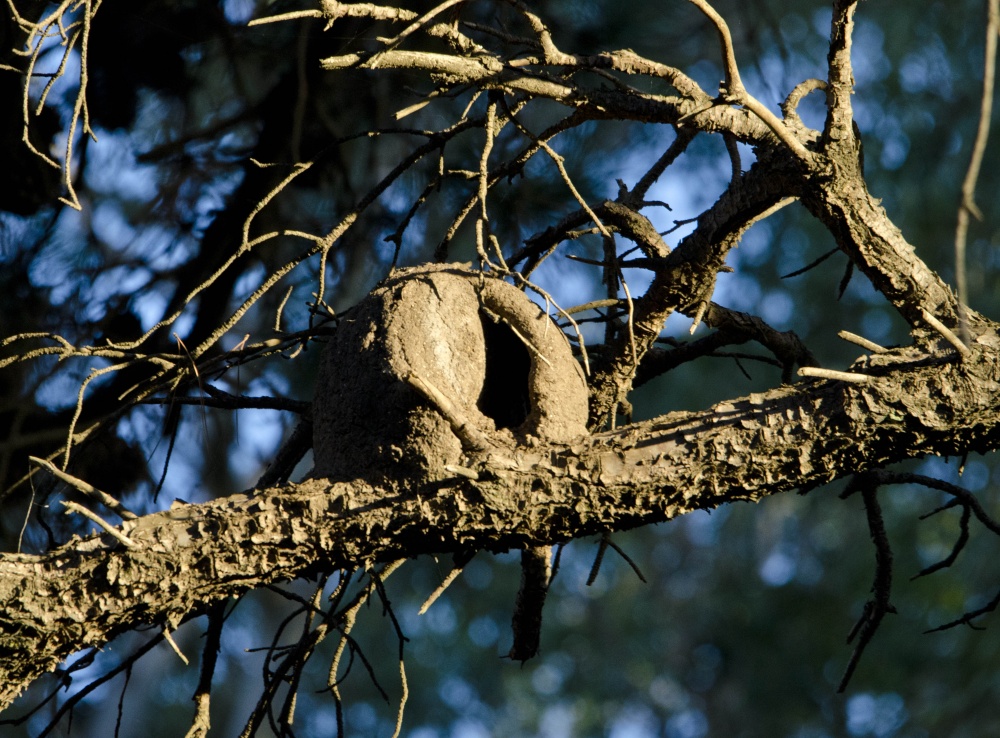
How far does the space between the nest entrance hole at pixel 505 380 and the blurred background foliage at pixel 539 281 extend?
1.50 feet

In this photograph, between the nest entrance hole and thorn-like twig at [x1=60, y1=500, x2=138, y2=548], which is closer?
thorn-like twig at [x1=60, y1=500, x2=138, y2=548]

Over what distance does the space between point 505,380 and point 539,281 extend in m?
1.51

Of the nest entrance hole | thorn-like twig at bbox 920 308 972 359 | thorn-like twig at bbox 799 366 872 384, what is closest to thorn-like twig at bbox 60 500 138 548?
the nest entrance hole

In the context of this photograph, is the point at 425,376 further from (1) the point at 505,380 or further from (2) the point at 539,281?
(2) the point at 539,281

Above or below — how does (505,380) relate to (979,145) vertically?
above

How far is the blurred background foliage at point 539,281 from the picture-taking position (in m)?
2.79

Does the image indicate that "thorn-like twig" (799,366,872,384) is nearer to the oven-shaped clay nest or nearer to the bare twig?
the oven-shaped clay nest

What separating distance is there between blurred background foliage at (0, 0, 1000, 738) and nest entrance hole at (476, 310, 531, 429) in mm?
458

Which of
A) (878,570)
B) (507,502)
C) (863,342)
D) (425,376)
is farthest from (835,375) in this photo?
(878,570)

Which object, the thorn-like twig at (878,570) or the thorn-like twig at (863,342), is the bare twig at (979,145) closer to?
the thorn-like twig at (863,342)

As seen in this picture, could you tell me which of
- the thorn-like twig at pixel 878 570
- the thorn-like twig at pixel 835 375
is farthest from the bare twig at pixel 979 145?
the thorn-like twig at pixel 878 570

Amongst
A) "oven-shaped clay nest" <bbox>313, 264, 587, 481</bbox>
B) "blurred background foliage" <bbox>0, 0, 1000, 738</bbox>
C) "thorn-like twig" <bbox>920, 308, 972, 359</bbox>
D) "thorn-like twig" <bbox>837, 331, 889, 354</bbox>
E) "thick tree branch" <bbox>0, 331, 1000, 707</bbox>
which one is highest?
"blurred background foliage" <bbox>0, 0, 1000, 738</bbox>

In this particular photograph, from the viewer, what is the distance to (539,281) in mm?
3387

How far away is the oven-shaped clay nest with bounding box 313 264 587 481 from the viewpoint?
153 cm
